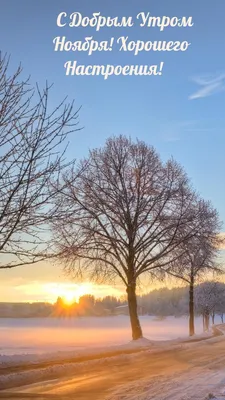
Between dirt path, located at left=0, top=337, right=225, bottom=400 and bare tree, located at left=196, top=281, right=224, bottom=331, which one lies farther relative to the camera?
bare tree, located at left=196, top=281, right=224, bottom=331

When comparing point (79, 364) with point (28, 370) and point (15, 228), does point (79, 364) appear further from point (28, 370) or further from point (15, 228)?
point (15, 228)

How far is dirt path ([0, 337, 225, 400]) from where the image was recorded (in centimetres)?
980

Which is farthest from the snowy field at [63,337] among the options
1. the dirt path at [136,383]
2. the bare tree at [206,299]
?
the dirt path at [136,383]

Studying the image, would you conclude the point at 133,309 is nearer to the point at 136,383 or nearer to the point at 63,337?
the point at 63,337

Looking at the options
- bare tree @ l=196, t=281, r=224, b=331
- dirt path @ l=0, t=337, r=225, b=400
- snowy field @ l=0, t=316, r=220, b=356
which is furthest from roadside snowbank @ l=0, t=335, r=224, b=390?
bare tree @ l=196, t=281, r=224, b=331

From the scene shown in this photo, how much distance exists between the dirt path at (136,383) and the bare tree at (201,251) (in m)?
11.5

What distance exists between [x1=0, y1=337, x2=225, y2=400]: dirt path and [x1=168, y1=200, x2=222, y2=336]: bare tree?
11524 mm

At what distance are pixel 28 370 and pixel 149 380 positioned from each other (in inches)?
131

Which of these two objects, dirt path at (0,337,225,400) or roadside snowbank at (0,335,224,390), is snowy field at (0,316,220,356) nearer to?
roadside snowbank at (0,335,224,390)

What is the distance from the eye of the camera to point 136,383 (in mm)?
11398

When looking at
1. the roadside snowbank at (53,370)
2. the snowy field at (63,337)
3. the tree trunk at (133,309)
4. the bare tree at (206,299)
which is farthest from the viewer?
the bare tree at (206,299)

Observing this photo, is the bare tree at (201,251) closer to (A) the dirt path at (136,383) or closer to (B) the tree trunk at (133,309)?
(B) the tree trunk at (133,309)

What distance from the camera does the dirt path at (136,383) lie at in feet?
32.2

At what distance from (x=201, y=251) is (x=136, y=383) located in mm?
22642
